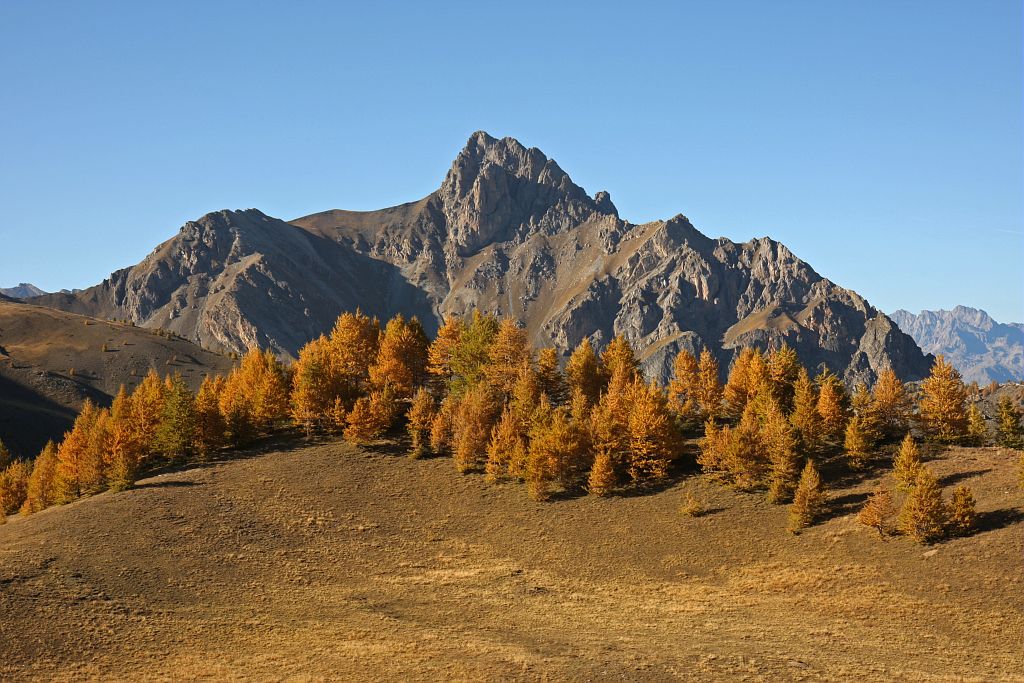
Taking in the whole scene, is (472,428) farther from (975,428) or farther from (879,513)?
(975,428)

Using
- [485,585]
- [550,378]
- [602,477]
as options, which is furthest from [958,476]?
[550,378]

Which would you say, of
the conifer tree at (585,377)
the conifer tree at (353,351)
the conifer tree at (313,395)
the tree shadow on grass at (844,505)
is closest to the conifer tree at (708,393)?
the conifer tree at (585,377)

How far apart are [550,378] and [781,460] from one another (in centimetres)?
2962

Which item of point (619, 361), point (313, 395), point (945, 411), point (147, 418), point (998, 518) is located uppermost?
point (619, 361)

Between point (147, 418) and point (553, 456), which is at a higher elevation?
point (147, 418)

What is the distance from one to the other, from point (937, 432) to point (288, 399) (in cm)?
6722

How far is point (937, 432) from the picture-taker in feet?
235

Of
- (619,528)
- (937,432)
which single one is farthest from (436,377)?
(937,432)

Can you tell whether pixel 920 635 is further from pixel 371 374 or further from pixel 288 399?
pixel 288 399

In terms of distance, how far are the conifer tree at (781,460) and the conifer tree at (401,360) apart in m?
40.8

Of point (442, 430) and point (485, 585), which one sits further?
point (442, 430)

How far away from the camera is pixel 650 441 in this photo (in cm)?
6975

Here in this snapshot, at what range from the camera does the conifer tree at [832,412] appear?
236ft

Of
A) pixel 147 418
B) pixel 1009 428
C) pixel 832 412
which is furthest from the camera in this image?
pixel 147 418
